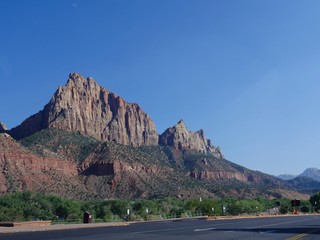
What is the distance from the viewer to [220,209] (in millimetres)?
98812

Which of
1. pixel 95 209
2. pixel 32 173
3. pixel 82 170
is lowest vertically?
pixel 95 209

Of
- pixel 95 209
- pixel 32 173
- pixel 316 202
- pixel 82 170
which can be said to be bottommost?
pixel 95 209

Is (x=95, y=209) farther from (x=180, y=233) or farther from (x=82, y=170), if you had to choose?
(x=82, y=170)

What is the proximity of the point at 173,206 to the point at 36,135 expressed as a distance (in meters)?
77.2

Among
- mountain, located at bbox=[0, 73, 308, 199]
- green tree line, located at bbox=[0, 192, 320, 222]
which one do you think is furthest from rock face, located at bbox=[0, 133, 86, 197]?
green tree line, located at bbox=[0, 192, 320, 222]

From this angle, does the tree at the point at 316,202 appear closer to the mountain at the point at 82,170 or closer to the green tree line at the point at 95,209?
the mountain at the point at 82,170

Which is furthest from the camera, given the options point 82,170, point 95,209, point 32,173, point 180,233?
point 82,170

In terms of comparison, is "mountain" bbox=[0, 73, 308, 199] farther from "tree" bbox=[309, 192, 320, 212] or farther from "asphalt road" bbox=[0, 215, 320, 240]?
"asphalt road" bbox=[0, 215, 320, 240]

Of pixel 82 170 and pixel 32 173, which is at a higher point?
pixel 82 170

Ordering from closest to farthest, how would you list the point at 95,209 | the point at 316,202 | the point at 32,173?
1. the point at 95,209
2. the point at 32,173
3. the point at 316,202

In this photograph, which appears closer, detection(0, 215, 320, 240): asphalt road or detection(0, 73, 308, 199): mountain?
detection(0, 215, 320, 240): asphalt road

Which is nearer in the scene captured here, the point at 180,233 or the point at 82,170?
the point at 180,233

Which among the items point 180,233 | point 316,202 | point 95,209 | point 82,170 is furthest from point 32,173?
point 180,233

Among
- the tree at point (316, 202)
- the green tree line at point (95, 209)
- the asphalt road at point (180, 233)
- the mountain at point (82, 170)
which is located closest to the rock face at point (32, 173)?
the mountain at point (82, 170)
